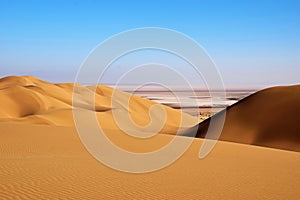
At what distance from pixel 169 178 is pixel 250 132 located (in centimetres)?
1422

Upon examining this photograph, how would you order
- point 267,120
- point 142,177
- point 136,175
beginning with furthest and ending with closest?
1. point 267,120
2. point 136,175
3. point 142,177

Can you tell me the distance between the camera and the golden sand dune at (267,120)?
20.2 metres

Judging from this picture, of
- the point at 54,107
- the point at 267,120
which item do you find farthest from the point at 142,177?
the point at 54,107

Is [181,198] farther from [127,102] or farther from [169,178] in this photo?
[127,102]

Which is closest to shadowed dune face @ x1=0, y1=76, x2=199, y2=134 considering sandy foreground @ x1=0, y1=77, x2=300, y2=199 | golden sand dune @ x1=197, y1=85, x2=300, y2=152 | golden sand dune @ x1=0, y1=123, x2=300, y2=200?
golden sand dune @ x1=197, y1=85, x2=300, y2=152

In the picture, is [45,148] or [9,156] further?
[45,148]

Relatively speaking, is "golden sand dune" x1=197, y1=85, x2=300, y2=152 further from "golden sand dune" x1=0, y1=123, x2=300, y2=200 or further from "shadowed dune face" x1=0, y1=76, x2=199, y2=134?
"shadowed dune face" x1=0, y1=76, x2=199, y2=134

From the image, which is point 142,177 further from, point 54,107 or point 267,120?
point 54,107

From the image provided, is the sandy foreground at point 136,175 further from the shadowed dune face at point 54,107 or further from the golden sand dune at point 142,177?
the shadowed dune face at point 54,107

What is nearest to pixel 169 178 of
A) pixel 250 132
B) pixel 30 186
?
pixel 30 186

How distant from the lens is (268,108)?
76.8 ft

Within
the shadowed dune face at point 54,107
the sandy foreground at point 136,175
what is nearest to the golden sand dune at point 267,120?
the sandy foreground at point 136,175

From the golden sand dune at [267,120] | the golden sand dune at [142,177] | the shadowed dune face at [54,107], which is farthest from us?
the shadowed dune face at [54,107]

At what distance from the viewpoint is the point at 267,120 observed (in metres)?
22.1
